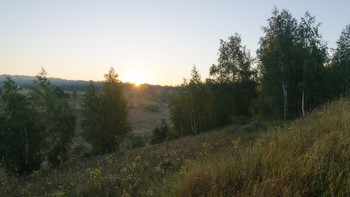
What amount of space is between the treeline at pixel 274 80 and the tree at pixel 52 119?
598 inches

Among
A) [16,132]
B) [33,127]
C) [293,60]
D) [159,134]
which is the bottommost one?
[159,134]

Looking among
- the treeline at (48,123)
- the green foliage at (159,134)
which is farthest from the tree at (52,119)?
the green foliage at (159,134)

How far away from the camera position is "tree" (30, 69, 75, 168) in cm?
2012

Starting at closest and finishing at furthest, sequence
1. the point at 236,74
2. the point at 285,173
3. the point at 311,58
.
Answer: the point at 285,173
the point at 311,58
the point at 236,74

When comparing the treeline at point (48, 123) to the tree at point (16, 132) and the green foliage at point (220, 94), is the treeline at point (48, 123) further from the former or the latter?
the green foliage at point (220, 94)

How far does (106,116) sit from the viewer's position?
24078 mm

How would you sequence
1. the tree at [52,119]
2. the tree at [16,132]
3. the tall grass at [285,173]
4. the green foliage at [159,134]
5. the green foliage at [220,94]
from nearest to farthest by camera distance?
the tall grass at [285,173] < the tree at [16,132] < the tree at [52,119] < the green foliage at [220,94] < the green foliage at [159,134]

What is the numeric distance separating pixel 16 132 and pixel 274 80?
27.2 meters

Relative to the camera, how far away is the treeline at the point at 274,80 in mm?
18750

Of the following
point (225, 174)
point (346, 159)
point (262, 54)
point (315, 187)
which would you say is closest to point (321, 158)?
point (346, 159)

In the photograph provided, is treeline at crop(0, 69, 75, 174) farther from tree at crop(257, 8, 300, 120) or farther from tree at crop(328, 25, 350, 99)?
tree at crop(328, 25, 350, 99)

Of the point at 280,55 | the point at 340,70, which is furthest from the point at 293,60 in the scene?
the point at 340,70

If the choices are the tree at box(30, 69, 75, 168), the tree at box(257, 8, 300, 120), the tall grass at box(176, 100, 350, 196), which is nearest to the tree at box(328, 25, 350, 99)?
the tree at box(257, 8, 300, 120)

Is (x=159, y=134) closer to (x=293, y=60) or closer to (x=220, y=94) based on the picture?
(x=220, y=94)
